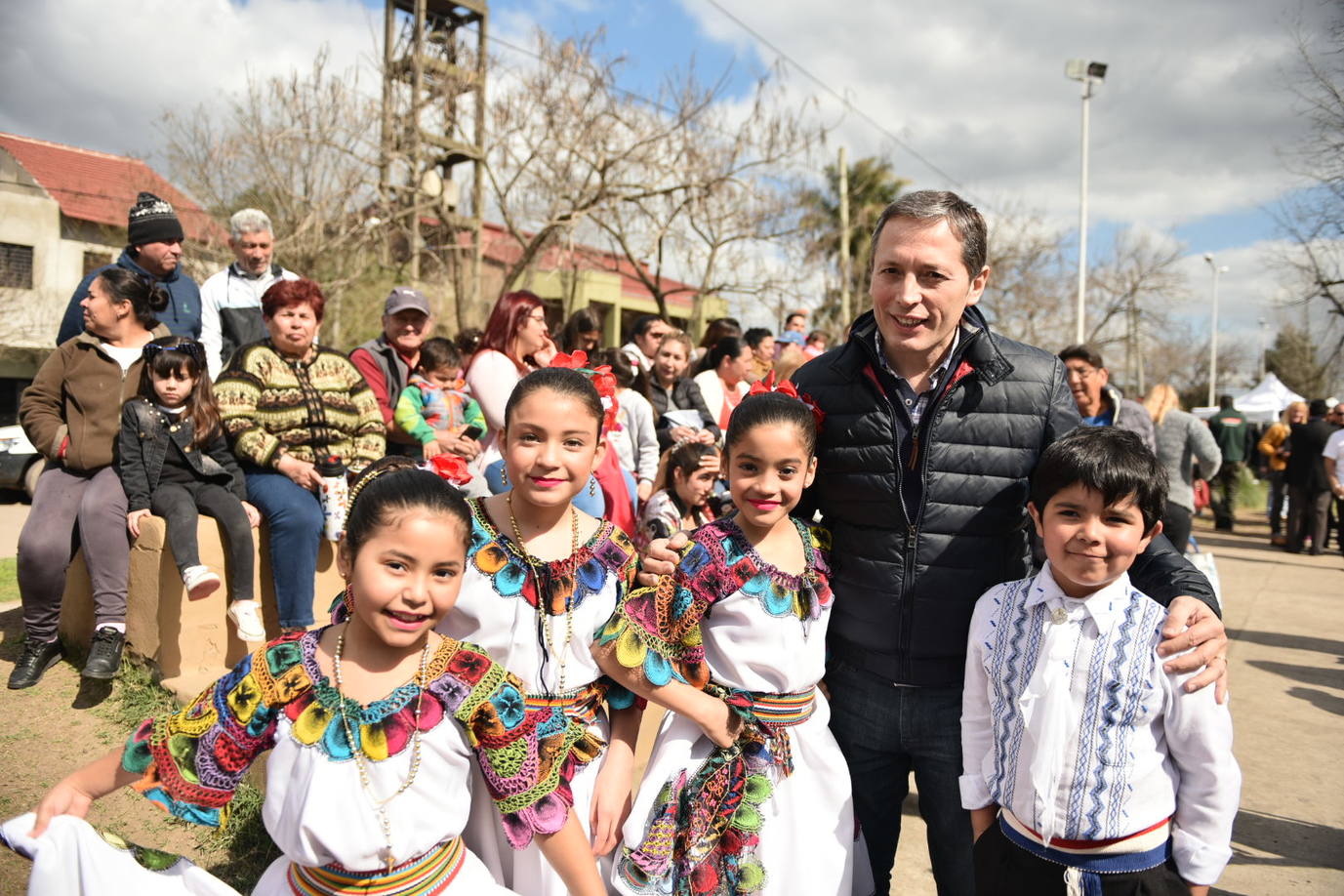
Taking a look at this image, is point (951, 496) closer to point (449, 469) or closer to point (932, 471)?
point (932, 471)

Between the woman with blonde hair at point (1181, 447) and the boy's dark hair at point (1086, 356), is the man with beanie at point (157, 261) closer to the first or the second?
the boy's dark hair at point (1086, 356)

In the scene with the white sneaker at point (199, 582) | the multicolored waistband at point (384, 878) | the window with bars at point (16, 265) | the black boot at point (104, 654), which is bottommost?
the black boot at point (104, 654)

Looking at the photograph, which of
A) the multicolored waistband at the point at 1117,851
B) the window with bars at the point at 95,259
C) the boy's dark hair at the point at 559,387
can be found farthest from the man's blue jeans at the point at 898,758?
the window with bars at the point at 95,259

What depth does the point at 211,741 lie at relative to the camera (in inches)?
71.4

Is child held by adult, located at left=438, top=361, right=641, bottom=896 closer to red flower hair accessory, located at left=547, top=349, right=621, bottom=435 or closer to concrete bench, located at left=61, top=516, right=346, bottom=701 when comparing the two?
red flower hair accessory, located at left=547, top=349, right=621, bottom=435

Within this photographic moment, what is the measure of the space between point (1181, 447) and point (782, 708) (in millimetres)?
6103

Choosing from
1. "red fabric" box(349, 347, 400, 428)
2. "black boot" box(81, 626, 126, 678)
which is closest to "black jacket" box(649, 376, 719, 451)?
"red fabric" box(349, 347, 400, 428)

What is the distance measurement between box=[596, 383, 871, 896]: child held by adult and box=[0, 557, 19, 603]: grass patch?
194 inches

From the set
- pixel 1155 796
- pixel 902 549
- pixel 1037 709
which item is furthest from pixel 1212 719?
pixel 902 549

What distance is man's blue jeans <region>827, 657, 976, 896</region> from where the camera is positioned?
2.32 m

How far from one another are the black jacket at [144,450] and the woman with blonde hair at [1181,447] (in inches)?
255

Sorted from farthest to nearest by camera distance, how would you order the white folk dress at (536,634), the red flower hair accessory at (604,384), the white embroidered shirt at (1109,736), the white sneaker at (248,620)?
the white sneaker at (248,620) < the red flower hair accessory at (604,384) < the white folk dress at (536,634) < the white embroidered shirt at (1109,736)

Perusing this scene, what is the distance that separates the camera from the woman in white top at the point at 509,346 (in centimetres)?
432

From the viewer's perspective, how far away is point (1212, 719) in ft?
6.08
